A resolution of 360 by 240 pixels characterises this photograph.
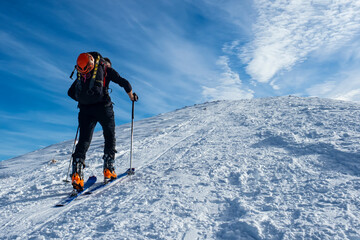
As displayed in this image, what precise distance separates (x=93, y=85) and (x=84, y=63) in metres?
0.40

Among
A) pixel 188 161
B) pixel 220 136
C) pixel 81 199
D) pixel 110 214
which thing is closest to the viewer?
pixel 110 214

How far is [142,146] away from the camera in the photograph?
7949 mm

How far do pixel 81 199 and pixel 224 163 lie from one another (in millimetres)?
2743

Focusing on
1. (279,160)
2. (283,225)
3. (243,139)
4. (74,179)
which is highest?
(243,139)

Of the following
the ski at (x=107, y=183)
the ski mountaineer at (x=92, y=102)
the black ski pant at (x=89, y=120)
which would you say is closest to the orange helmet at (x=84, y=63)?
the ski mountaineer at (x=92, y=102)

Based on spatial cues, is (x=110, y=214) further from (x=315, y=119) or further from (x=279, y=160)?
(x=315, y=119)

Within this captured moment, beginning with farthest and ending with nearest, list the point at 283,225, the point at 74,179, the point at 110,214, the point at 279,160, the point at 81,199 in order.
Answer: the point at 279,160, the point at 74,179, the point at 81,199, the point at 110,214, the point at 283,225

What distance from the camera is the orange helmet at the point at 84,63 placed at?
162 inches

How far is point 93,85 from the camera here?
13.9 feet

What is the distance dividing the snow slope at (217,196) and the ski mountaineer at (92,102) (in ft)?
1.89

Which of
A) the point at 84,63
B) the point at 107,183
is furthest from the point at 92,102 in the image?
the point at 107,183

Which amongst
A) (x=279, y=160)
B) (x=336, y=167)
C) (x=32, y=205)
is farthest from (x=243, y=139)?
(x=32, y=205)

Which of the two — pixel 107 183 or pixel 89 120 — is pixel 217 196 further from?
pixel 89 120

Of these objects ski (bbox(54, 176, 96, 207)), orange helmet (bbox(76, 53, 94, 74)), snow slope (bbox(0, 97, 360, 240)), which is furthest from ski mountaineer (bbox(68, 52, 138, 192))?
→ snow slope (bbox(0, 97, 360, 240))
